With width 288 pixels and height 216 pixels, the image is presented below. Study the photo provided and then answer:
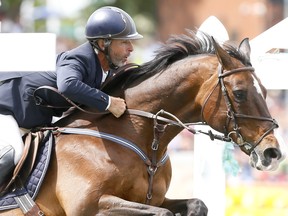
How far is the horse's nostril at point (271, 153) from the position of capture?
5.72 metres

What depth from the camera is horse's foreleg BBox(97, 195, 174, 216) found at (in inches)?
227


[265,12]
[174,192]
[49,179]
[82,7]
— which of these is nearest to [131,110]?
[49,179]

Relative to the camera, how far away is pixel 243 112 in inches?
232

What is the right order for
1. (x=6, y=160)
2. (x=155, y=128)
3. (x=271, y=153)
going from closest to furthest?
(x=271, y=153) < (x=6, y=160) < (x=155, y=128)

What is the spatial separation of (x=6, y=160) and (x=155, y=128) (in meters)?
1.08

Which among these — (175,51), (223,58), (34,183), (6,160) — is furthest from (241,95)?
(6,160)

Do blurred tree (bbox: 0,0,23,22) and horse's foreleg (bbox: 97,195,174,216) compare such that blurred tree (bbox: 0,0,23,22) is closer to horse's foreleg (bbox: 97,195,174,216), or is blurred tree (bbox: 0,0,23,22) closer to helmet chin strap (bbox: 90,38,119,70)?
helmet chin strap (bbox: 90,38,119,70)

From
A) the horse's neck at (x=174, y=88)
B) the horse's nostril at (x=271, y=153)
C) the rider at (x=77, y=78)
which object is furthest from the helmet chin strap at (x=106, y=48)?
the horse's nostril at (x=271, y=153)

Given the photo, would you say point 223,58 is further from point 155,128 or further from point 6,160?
point 6,160

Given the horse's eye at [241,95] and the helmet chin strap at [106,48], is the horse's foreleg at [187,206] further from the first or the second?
the helmet chin strap at [106,48]

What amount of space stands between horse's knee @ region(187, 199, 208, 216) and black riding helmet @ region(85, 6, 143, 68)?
122cm

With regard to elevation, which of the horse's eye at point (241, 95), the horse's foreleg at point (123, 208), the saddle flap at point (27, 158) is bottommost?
the horse's foreleg at point (123, 208)

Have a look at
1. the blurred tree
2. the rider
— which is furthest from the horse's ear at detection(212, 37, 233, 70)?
the blurred tree

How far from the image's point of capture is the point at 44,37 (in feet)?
20.0
